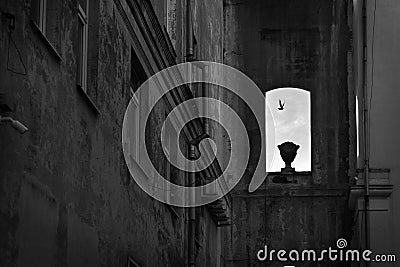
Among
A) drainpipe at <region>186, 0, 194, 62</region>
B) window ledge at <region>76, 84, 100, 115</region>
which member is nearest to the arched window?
drainpipe at <region>186, 0, 194, 62</region>

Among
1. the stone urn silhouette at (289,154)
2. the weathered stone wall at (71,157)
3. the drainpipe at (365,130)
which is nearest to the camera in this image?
the weathered stone wall at (71,157)

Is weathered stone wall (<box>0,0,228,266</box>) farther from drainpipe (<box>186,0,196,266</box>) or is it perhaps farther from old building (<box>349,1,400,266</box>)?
old building (<box>349,1,400,266</box>)

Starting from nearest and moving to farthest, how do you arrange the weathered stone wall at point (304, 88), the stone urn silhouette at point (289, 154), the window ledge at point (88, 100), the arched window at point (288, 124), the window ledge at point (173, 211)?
the window ledge at point (88, 100), the window ledge at point (173, 211), the weathered stone wall at point (304, 88), the stone urn silhouette at point (289, 154), the arched window at point (288, 124)

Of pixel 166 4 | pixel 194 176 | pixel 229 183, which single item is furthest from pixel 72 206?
pixel 229 183

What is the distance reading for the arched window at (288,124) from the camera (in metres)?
26.9

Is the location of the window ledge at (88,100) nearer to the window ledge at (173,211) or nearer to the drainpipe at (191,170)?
the window ledge at (173,211)

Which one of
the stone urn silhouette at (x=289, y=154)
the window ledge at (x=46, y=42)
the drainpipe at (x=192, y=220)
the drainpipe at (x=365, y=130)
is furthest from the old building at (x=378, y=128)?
the window ledge at (x=46, y=42)

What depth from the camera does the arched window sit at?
88.2ft

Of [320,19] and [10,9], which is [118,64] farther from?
[320,19]

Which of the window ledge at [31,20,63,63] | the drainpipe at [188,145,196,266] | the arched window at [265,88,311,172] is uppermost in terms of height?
the arched window at [265,88,311,172]

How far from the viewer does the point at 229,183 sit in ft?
85.1

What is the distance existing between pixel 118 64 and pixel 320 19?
49.6 feet

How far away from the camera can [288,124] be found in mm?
27766

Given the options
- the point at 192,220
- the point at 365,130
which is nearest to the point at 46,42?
the point at 192,220
